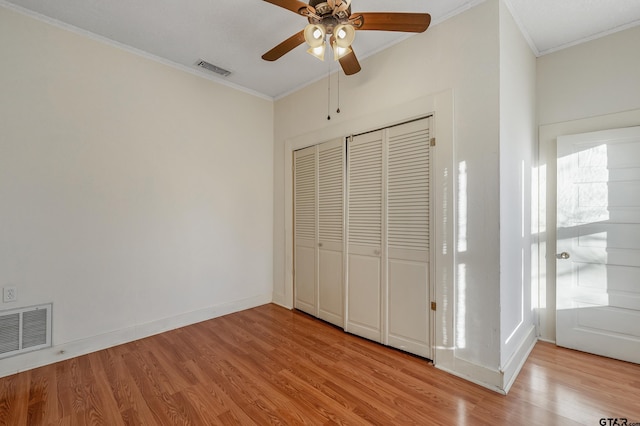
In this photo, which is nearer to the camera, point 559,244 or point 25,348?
point 25,348

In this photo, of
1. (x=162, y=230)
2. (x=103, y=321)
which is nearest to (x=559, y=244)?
(x=162, y=230)

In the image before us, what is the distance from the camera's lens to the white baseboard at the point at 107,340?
2266mm

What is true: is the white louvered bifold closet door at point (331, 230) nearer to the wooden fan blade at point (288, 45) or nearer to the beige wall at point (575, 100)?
the wooden fan blade at point (288, 45)

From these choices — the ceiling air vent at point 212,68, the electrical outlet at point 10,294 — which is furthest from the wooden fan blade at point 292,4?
the electrical outlet at point 10,294

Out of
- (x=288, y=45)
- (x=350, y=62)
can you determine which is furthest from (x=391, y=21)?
(x=288, y=45)

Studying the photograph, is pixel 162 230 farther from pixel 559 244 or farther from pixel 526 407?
pixel 559 244

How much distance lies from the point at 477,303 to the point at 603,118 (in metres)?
2.09

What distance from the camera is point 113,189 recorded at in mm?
2699

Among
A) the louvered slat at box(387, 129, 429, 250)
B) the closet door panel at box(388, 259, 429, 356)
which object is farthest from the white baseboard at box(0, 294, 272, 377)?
the louvered slat at box(387, 129, 429, 250)

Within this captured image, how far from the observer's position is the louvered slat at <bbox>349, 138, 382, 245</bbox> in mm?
2760

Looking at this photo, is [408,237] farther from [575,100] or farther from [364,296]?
[575,100]

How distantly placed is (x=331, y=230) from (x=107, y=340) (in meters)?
2.41

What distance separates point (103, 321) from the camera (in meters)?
2.64

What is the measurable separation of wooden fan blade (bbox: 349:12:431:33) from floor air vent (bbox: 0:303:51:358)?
326cm
